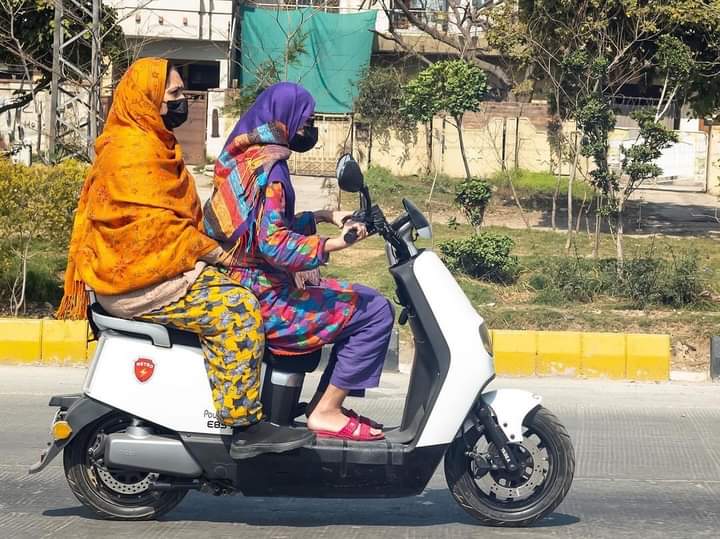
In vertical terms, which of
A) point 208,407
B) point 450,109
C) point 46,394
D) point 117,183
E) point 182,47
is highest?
point 182,47

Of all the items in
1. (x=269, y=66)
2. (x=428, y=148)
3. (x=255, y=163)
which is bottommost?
(x=255, y=163)

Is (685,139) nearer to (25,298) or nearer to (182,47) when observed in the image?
(182,47)

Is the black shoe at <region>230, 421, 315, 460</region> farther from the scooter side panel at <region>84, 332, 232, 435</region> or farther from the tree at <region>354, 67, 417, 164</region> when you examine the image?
the tree at <region>354, 67, 417, 164</region>

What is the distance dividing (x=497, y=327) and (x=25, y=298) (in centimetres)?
465

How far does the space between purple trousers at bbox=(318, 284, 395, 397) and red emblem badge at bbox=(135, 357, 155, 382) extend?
2.39ft

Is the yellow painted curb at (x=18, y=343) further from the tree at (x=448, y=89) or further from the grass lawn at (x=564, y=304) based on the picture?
the tree at (x=448, y=89)

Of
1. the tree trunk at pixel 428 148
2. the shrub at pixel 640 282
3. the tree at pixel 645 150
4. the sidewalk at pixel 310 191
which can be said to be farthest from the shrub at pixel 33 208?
the tree trunk at pixel 428 148

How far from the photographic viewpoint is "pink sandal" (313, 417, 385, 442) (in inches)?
A: 187

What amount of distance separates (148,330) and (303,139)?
996 mm

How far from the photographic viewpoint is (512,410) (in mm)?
4711

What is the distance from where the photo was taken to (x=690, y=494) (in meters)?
5.64

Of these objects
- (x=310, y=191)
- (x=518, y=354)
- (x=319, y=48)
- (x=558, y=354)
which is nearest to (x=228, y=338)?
(x=518, y=354)

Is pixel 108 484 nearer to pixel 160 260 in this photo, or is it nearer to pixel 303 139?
pixel 160 260

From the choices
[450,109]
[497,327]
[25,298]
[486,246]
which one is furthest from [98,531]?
[450,109]
